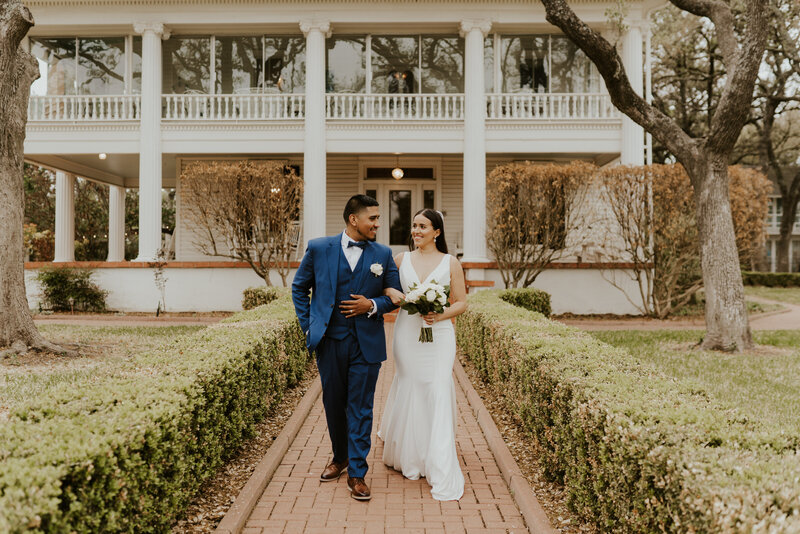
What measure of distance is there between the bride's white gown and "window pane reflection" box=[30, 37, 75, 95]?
17.3 metres

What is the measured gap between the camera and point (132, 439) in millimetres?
2850

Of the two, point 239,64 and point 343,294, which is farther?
point 239,64

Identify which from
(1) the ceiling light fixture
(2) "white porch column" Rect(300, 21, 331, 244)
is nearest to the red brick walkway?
(2) "white porch column" Rect(300, 21, 331, 244)

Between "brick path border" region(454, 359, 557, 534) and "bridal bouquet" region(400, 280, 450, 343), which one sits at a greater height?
"bridal bouquet" region(400, 280, 450, 343)

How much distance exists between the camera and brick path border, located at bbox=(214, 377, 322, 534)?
12.2 ft

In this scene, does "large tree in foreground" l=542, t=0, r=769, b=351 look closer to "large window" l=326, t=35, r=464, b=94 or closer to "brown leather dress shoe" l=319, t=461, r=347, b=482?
"brown leather dress shoe" l=319, t=461, r=347, b=482

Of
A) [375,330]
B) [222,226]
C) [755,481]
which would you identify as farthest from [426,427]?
[222,226]

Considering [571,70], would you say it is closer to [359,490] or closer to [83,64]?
[83,64]

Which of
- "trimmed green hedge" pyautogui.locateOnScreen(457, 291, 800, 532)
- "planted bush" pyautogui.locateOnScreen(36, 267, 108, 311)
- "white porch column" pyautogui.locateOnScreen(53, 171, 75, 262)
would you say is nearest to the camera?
"trimmed green hedge" pyautogui.locateOnScreen(457, 291, 800, 532)

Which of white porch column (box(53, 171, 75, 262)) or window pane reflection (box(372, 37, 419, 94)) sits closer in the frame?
window pane reflection (box(372, 37, 419, 94))

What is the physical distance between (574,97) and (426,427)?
1415cm

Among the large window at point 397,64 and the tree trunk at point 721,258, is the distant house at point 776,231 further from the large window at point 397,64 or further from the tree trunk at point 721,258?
the tree trunk at point 721,258

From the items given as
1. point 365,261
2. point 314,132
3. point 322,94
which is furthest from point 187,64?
point 365,261

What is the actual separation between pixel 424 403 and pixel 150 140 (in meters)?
14.4
